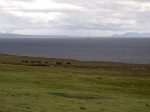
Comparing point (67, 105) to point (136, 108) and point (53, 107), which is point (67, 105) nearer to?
point (53, 107)

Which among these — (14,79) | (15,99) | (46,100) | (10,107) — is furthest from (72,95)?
(14,79)

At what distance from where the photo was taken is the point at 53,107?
24969 mm

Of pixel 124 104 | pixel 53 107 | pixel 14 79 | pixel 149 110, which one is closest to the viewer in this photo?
pixel 53 107

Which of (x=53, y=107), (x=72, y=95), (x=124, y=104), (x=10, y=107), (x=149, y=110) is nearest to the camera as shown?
(x=10, y=107)

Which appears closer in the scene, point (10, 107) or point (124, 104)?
point (10, 107)

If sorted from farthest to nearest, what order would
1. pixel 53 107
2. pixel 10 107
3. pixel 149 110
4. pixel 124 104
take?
pixel 124 104
pixel 149 110
pixel 53 107
pixel 10 107

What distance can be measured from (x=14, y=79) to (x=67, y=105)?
19557 millimetres

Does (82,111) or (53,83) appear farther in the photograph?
(53,83)

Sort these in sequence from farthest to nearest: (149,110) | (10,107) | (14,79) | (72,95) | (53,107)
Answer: (14,79) < (72,95) < (149,110) < (53,107) < (10,107)

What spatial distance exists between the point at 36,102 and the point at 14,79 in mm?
18155

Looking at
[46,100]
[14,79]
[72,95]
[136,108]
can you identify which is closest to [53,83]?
[14,79]

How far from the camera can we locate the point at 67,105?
26.1m

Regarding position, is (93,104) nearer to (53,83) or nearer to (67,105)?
(67,105)

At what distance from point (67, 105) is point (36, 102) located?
2767 millimetres
